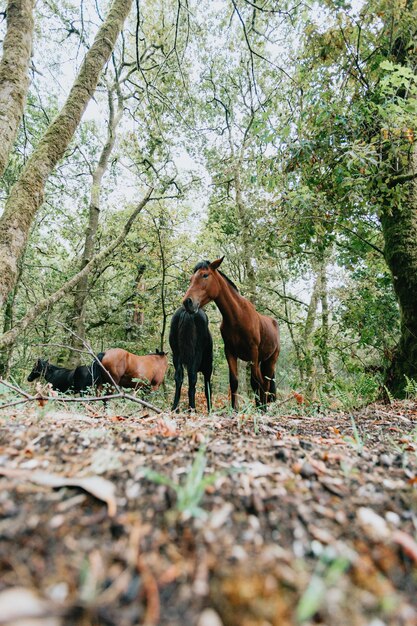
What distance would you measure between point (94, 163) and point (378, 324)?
12.2 m

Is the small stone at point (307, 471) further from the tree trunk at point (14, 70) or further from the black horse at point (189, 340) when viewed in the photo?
the black horse at point (189, 340)

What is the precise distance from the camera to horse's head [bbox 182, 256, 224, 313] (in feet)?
15.4

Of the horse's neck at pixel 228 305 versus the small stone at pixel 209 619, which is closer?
the small stone at pixel 209 619

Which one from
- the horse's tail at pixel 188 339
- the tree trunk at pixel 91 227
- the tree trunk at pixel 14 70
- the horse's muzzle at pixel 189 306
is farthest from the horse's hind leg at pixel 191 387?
the tree trunk at pixel 91 227

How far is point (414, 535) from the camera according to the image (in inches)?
30.6

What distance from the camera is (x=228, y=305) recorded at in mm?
5211

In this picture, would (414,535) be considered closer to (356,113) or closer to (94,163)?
(356,113)

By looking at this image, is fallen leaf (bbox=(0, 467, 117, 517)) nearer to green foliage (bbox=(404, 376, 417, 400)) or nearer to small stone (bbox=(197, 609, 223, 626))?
small stone (bbox=(197, 609, 223, 626))

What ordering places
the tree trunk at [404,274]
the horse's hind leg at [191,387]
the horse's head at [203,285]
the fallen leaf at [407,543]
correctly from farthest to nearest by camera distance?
the horse's hind leg at [191,387] < the horse's head at [203,285] < the tree trunk at [404,274] < the fallen leaf at [407,543]

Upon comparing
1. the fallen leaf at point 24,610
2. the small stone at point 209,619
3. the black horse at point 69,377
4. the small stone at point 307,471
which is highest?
the small stone at point 307,471

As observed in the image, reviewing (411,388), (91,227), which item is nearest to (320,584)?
(411,388)

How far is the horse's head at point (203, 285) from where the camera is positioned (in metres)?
4.70

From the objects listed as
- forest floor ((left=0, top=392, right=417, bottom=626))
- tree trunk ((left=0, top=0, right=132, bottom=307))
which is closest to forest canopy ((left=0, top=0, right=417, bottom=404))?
tree trunk ((left=0, top=0, right=132, bottom=307))

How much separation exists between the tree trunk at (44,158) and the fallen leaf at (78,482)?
2450 mm
